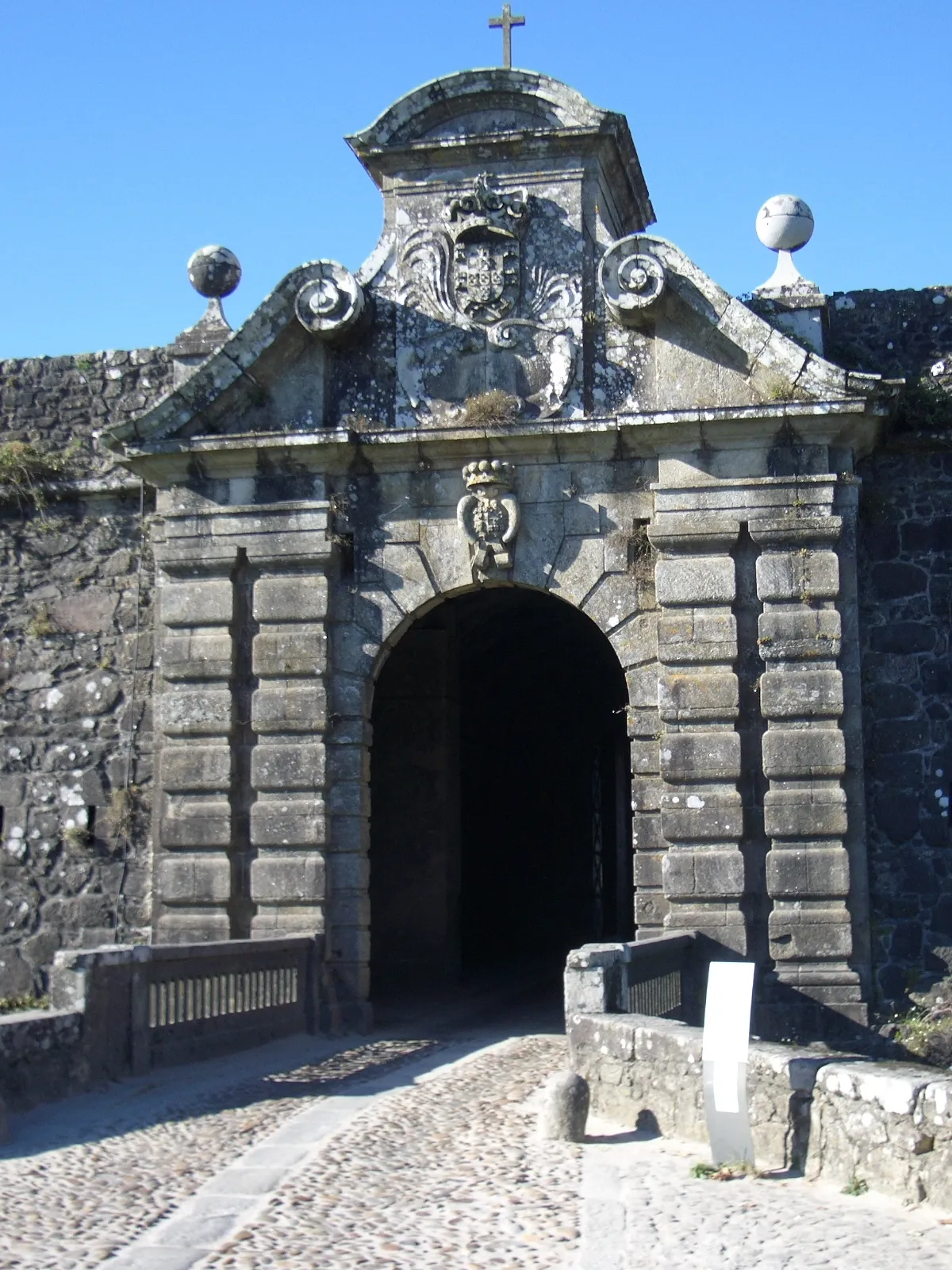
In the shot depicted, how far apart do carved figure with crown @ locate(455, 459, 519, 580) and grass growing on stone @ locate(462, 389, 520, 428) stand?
11.5 inches

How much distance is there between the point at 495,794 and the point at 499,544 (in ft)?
22.9

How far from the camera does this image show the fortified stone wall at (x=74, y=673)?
12430mm

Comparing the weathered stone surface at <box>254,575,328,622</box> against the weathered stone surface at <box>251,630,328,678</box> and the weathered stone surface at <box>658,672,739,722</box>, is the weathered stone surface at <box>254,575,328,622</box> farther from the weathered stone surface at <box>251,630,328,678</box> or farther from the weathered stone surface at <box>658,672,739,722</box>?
the weathered stone surface at <box>658,672,739,722</box>

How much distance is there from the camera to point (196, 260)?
1239 centimetres

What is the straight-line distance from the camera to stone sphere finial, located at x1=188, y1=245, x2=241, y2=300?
40.6ft

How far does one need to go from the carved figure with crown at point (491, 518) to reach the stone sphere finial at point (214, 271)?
8.35 ft

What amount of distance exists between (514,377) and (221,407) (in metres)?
2.14

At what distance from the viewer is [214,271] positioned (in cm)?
1241

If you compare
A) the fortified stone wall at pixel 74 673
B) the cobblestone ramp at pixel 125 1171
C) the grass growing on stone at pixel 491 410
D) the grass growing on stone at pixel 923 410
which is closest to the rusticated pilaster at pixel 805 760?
the grass growing on stone at pixel 923 410

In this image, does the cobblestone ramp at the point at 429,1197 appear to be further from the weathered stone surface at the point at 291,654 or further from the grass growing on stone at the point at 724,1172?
the weathered stone surface at the point at 291,654

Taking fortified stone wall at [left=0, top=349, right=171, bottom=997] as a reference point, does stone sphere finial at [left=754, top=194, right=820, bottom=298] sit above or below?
above

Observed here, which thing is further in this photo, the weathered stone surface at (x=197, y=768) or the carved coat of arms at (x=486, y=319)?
the carved coat of arms at (x=486, y=319)

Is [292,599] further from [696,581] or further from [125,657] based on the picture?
[696,581]

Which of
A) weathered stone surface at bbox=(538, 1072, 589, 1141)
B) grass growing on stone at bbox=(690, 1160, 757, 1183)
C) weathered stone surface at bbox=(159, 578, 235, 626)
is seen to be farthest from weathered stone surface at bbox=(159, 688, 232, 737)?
grass growing on stone at bbox=(690, 1160, 757, 1183)
